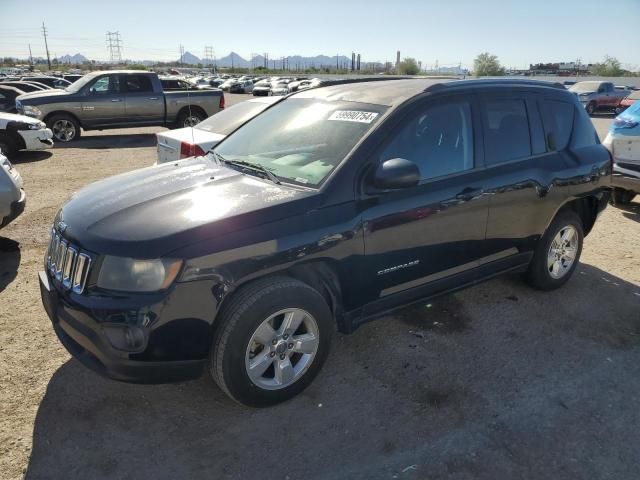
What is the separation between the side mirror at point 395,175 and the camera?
3.00 meters

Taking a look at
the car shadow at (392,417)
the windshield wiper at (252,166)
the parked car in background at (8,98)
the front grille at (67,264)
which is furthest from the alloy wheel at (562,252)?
the parked car in background at (8,98)

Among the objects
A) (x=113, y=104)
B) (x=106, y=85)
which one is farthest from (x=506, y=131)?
(x=106, y=85)

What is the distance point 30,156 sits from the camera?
459 inches

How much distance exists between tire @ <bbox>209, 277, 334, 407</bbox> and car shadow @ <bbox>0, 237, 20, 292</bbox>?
9.66ft

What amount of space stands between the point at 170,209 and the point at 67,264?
25.8 inches

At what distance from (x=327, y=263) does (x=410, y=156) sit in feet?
3.14

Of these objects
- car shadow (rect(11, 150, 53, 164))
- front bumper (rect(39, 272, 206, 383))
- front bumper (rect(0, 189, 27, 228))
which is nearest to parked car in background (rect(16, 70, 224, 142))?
car shadow (rect(11, 150, 53, 164))

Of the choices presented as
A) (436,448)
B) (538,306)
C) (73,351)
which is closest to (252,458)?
(436,448)

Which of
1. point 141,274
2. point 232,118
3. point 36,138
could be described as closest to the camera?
point 141,274

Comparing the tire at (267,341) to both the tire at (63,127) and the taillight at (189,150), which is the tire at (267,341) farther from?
the tire at (63,127)

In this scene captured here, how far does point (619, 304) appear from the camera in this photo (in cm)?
451

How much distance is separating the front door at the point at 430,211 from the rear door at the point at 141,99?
502 inches

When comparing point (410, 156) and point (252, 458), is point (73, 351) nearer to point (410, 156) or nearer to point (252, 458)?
point (252, 458)

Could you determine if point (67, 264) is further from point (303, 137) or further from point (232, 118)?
point (232, 118)
